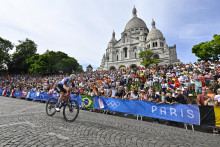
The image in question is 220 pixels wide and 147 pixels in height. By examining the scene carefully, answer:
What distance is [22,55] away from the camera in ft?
159

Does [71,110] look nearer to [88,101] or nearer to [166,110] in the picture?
[88,101]

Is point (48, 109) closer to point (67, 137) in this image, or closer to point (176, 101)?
point (67, 137)

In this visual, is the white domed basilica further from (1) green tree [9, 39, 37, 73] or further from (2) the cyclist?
(2) the cyclist

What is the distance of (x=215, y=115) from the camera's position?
4.75 m

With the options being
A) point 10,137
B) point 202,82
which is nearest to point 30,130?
point 10,137

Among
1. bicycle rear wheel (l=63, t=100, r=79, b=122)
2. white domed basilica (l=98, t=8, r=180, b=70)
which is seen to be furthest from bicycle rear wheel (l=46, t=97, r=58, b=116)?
white domed basilica (l=98, t=8, r=180, b=70)

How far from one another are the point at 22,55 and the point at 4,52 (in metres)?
5.58

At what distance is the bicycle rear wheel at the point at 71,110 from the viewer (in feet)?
16.0

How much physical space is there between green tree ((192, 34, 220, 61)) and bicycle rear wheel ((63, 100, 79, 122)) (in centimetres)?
3978

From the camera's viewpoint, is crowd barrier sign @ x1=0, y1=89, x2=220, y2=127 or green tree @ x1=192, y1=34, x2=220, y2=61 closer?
crowd barrier sign @ x1=0, y1=89, x2=220, y2=127

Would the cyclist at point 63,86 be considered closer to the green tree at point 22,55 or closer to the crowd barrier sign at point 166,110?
the crowd barrier sign at point 166,110

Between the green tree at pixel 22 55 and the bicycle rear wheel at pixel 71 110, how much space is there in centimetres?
5004

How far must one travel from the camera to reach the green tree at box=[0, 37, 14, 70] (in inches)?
1697

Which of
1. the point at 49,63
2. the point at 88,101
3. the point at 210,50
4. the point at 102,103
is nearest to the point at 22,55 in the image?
the point at 49,63
